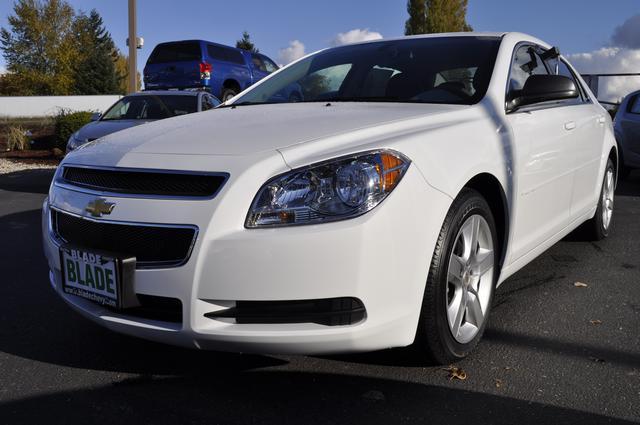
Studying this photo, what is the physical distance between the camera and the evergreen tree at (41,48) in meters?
49.9

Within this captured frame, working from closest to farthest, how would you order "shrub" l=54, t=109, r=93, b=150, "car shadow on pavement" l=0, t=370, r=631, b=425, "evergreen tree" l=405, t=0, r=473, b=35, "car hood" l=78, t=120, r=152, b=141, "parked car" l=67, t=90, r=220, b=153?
"car shadow on pavement" l=0, t=370, r=631, b=425, "car hood" l=78, t=120, r=152, b=141, "parked car" l=67, t=90, r=220, b=153, "shrub" l=54, t=109, r=93, b=150, "evergreen tree" l=405, t=0, r=473, b=35

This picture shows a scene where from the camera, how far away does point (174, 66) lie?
47.6ft

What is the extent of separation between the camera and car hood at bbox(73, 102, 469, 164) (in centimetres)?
240

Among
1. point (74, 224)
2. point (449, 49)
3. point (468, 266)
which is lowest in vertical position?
point (468, 266)

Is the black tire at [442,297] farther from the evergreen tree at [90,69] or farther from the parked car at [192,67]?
the evergreen tree at [90,69]

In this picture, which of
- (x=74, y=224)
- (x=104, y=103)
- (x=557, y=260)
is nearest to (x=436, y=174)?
(x=74, y=224)

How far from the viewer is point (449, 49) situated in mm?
3537

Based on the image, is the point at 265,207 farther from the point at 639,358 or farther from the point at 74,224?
the point at 639,358

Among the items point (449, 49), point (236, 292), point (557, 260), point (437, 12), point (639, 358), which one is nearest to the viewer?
point (236, 292)

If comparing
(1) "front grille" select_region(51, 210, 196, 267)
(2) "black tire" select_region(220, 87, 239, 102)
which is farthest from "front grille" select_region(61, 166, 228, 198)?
(2) "black tire" select_region(220, 87, 239, 102)

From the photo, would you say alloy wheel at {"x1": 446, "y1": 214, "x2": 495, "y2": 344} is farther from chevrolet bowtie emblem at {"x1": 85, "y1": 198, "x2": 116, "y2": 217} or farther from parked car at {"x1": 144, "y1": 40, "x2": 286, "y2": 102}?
parked car at {"x1": 144, "y1": 40, "x2": 286, "y2": 102}

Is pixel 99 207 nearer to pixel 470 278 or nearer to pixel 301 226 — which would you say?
pixel 301 226

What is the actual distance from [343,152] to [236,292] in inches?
24.8

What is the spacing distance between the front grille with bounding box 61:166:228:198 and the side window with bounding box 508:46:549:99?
5.73 feet
